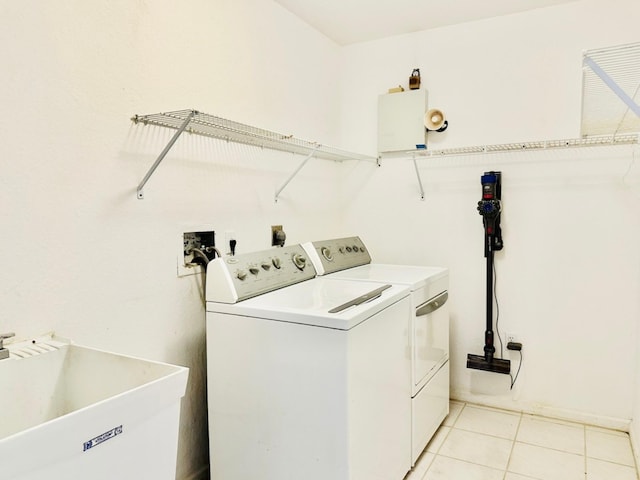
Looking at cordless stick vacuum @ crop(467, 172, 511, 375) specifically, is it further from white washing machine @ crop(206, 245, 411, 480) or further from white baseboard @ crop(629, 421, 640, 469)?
white washing machine @ crop(206, 245, 411, 480)

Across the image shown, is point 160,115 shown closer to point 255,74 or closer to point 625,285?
point 255,74

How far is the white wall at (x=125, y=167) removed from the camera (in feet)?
4.18

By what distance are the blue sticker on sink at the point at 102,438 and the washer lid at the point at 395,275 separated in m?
1.34

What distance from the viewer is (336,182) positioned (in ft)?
10.1

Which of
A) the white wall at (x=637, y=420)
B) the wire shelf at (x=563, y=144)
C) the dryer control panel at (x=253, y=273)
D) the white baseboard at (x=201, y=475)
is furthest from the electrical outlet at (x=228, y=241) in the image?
the white wall at (x=637, y=420)

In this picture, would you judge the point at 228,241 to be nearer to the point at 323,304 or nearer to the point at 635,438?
the point at 323,304

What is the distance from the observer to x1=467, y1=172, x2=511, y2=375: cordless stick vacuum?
252 centimetres

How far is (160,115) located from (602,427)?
2.73m

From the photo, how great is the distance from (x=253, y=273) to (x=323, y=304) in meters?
0.35

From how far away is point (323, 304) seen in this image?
1.67m

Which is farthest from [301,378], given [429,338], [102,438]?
[429,338]

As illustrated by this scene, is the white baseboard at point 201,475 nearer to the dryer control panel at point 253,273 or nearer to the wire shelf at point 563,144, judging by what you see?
the dryer control panel at point 253,273

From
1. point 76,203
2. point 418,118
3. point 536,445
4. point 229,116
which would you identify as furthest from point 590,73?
point 76,203

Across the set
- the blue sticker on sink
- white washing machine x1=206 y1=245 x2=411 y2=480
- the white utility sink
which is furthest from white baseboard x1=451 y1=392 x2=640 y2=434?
the blue sticker on sink
